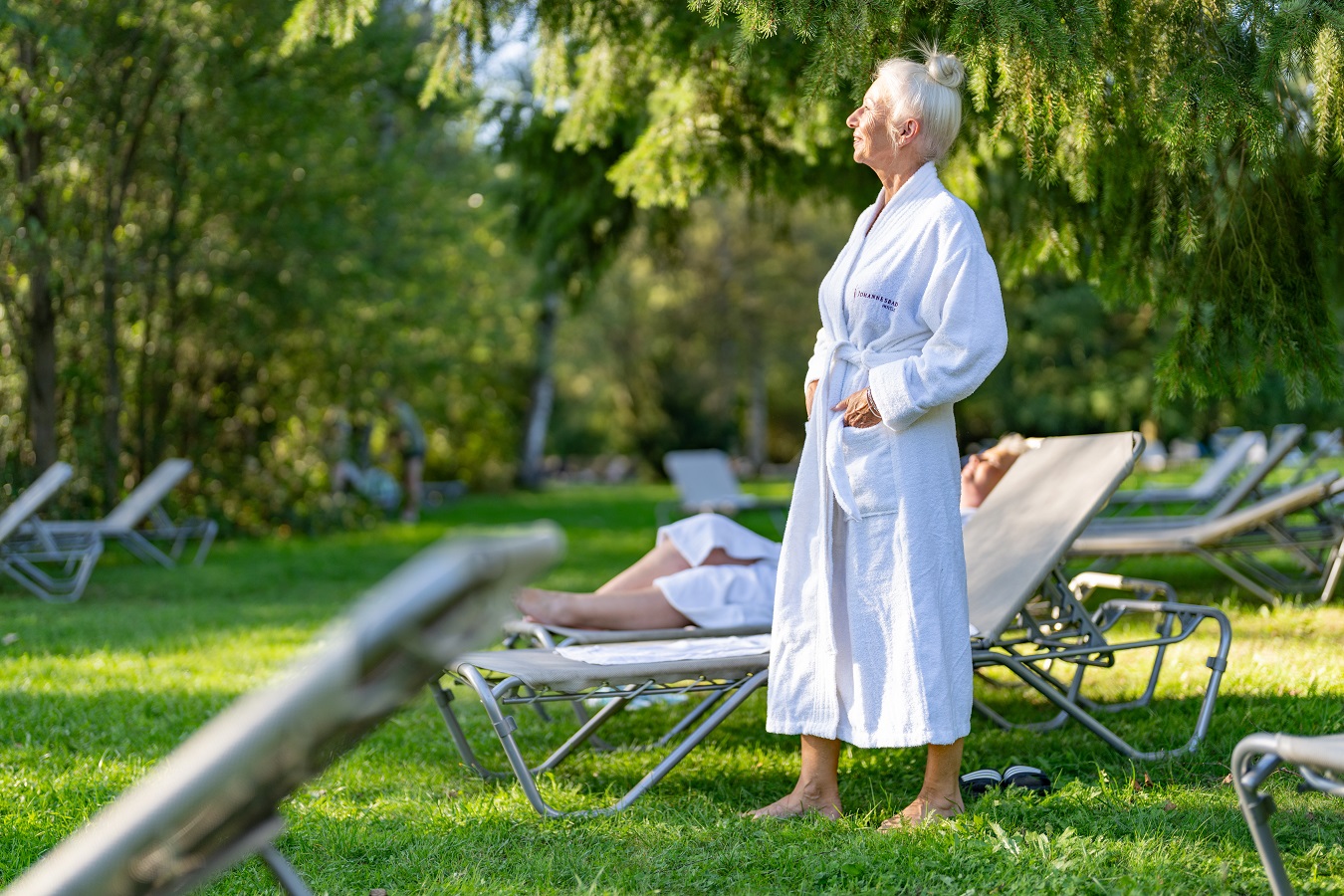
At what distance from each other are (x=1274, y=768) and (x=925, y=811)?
108 centimetres

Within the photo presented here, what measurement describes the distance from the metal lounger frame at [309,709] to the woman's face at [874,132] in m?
1.90

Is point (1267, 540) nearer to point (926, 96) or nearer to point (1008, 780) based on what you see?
point (1008, 780)

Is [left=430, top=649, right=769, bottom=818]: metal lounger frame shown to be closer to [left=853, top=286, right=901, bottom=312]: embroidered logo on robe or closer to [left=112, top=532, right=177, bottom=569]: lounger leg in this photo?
[left=853, top=286, right=901, bottom=312]: embroidered logo on robe

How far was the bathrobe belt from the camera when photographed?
293 cm

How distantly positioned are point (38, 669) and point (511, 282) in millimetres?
19086

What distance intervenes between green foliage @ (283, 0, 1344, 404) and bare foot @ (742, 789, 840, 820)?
6.41 ft

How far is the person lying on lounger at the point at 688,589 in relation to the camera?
405cm

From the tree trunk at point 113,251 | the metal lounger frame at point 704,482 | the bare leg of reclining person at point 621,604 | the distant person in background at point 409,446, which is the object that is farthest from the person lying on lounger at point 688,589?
the distant person in background at point 409,446

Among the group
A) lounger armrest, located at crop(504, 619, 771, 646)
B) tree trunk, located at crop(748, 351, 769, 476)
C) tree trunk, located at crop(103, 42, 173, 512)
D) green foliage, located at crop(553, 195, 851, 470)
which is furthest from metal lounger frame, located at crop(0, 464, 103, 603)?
tree trunk, located at crop(748, 351, 769, 476)

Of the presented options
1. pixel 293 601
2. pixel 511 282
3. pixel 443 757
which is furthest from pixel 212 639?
pixel 511 282

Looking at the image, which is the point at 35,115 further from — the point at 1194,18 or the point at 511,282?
the point at 511,282

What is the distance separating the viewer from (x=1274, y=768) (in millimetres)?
1952

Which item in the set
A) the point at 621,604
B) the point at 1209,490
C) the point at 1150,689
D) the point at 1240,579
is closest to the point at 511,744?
the point at 621,604

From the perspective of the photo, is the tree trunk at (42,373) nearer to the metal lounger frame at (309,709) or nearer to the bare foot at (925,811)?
the bare foot at (925,811)
